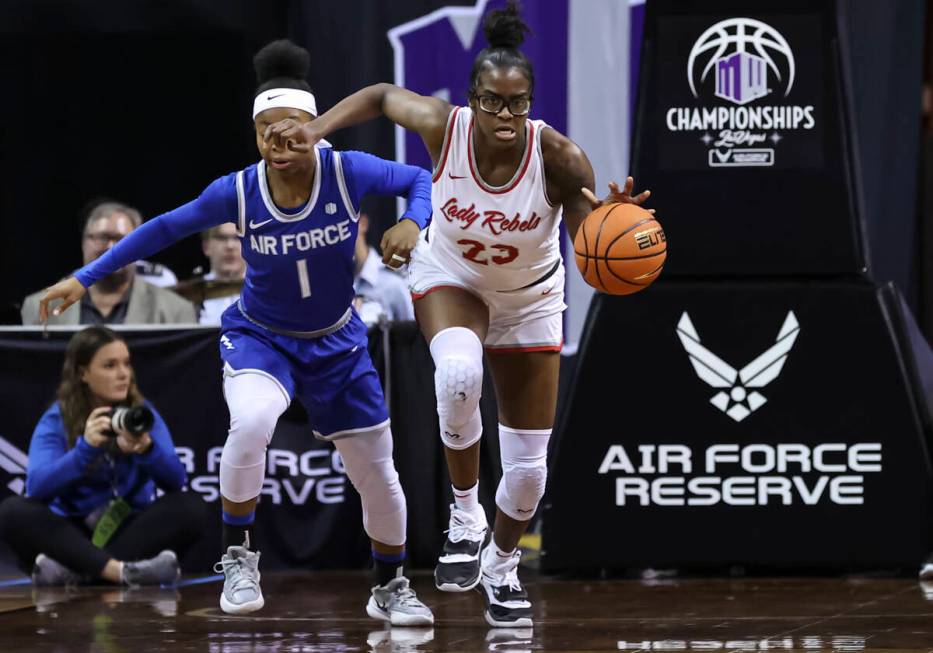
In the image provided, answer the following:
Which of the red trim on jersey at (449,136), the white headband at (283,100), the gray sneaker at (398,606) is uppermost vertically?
the white headband at (283,100)

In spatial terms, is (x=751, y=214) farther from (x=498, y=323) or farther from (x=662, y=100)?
(x=498, y=323)

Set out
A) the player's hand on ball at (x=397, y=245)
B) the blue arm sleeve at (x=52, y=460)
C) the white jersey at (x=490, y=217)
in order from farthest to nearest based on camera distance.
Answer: the blue arm sleeve at (x=52, y=460)
the white jersey at (x=490, y=217)
the player's hand on ball at (x=397, y=245)

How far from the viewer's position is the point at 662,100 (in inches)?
263

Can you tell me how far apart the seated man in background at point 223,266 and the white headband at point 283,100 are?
2.46m

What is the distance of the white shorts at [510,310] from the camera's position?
552 centimetres

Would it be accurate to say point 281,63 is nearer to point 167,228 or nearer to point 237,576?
point 167,228

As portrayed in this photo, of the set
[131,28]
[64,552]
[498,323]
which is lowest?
[64,552]

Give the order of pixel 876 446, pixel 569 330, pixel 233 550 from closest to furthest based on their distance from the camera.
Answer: pixel 233 550 < pixel 876 446 < pixel 569 330

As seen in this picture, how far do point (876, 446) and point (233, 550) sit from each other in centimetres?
290

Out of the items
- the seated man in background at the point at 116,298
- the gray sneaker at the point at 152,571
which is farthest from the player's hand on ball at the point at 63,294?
the seated man in background at the point at 116,298

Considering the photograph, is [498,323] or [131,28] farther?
[131,28]

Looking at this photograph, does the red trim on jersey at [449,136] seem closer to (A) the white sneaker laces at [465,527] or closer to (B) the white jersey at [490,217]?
(B) the white jersey at [490,217]

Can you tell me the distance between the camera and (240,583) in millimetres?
5293

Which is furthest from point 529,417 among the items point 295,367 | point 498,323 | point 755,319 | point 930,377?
point 930,377
